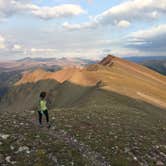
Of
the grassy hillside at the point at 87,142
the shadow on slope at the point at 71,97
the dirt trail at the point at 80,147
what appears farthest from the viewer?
the shadow on slope at the point at 71,97


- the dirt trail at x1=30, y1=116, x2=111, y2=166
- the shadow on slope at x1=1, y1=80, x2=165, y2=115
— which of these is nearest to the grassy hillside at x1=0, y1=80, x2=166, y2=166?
the dirt trail at x1=30, y1=116, x2=111, y2=166

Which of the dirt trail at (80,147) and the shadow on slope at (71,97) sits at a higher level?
the dirt trail at (80,147)

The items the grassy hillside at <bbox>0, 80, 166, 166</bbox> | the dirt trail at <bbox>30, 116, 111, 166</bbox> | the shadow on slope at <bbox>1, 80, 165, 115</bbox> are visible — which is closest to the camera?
the grassy hillside at <bbox>0, 80, 166, 166</bbox>

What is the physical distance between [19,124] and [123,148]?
311 inches

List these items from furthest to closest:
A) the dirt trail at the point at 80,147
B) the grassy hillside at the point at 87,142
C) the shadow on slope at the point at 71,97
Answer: the shadow on slope at the point at 71,97 < the dirt trail at the point at 80,147 < the grassy hillside at the point at 87,142

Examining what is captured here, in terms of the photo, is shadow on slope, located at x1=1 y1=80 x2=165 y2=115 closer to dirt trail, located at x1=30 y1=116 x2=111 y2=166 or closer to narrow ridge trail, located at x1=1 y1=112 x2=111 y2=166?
narrow ridge trail, located at x1=1 y1=112 x2=111 y2=166

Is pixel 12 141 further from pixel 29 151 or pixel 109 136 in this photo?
pixel 109 136

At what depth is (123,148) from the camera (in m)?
21.5

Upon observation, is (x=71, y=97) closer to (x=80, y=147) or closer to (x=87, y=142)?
(x=87, y=142)

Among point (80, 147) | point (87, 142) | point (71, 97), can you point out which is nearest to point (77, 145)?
point (80, 147)

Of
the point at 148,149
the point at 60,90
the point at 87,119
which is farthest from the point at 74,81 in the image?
the point at 148,149

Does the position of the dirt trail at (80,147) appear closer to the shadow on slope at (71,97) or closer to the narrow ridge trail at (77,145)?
the narrow ridge trail at (77,145)

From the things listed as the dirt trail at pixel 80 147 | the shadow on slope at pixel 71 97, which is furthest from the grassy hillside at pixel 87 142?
the shadow on slope at pixel 71 97

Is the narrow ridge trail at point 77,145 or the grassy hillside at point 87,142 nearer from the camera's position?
the grassy hillside at point 87,142
